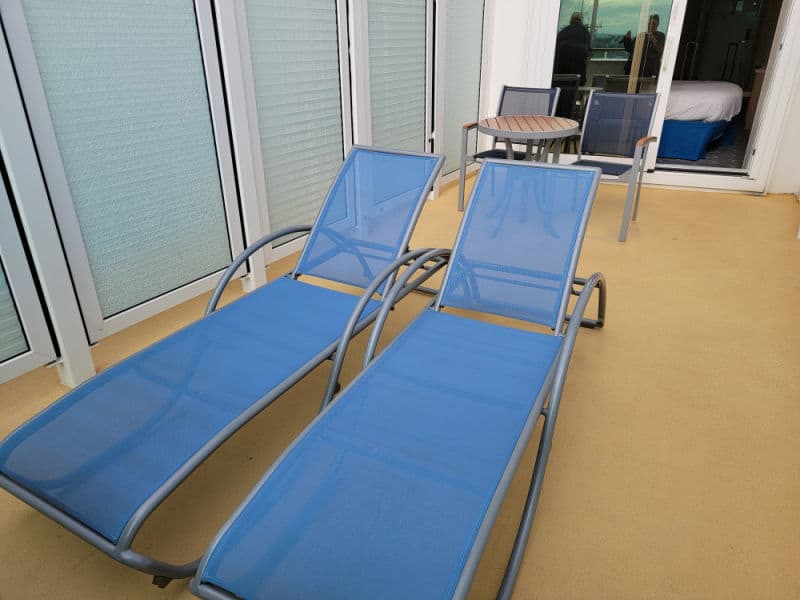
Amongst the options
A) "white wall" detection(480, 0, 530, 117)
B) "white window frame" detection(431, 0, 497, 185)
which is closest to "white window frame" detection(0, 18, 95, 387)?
"white window frame" detection(431, 0, 497, 185)

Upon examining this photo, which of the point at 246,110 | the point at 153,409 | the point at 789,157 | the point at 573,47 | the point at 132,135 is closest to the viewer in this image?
the point at 153,409

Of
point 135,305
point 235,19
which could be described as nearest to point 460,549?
point 135,305

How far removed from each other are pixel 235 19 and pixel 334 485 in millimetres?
2582

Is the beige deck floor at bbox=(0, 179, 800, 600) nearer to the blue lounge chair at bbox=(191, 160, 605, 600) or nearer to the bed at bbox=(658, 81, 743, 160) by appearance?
the blue lounge chair at bbox=(191, 160, 605, 600)

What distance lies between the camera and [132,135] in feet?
8.49

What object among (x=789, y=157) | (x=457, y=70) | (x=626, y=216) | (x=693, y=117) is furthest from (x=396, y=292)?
(x=693, y=117)

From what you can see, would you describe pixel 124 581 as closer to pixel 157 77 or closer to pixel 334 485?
pixel 334 485

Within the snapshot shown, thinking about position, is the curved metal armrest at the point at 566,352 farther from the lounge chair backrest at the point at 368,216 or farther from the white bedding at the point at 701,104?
the white bedding at the point at 701,104

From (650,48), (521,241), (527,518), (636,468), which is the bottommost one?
(636,468)

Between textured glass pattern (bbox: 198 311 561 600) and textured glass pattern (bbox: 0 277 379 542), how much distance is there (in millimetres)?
307

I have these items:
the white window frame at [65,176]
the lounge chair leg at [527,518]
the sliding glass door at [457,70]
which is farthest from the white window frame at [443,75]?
the lounge chair leg at [527,518]

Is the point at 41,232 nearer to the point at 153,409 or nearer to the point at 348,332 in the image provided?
the point at 153,409

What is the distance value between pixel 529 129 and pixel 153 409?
10.7ft

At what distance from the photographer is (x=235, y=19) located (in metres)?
2.88
